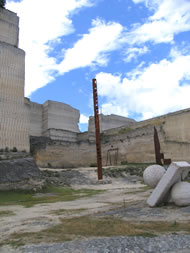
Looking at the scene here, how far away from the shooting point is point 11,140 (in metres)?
17.6

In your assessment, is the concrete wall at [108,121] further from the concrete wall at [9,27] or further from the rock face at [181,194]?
the rock face at [181,194]

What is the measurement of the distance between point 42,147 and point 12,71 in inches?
354

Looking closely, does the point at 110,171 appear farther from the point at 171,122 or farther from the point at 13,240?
the point at 13,240

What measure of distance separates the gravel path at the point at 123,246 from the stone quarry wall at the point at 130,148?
21.5m

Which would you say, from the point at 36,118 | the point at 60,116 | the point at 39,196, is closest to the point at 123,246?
the point at 39,196

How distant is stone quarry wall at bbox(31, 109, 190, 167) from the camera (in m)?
24.7

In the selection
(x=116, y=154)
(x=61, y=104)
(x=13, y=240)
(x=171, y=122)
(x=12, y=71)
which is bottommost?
(x=13, y=240)

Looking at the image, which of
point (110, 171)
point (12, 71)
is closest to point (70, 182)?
point (110, 171)

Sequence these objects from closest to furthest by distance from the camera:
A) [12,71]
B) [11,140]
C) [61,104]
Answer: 1. [11,140]
2. [12,71]
3. [61,104]

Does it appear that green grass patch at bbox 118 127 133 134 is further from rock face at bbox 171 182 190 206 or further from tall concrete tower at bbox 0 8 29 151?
rock face at bbox 171 182 190 206

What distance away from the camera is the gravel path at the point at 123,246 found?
10.8 feet

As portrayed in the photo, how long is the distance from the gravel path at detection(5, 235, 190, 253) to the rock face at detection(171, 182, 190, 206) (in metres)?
2.61

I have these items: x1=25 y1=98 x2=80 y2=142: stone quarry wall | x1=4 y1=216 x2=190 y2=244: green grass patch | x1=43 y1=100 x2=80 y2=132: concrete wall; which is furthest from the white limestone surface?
x1=43 y1=100 x2=80 y2=132: concrete wall

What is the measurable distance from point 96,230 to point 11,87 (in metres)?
15.8
